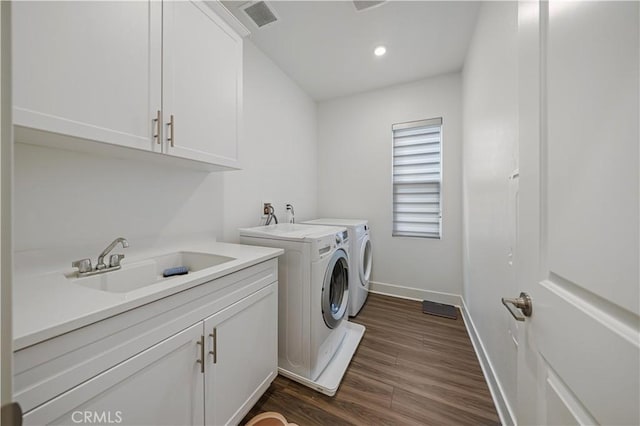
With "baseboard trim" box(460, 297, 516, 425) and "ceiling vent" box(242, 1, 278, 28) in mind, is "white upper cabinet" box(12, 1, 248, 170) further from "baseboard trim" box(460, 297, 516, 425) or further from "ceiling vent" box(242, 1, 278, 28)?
"baseboard trim" box(460, 297, 516, 425)

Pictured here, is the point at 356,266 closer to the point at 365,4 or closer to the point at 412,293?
the point at 412,293

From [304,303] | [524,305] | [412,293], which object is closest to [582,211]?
[524,305]

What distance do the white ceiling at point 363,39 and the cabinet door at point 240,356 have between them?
2139mm

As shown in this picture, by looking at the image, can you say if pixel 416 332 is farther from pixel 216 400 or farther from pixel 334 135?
pixel 334 135

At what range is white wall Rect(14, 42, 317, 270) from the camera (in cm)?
97

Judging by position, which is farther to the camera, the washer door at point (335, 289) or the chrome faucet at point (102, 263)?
the washer door at point (335, 289)

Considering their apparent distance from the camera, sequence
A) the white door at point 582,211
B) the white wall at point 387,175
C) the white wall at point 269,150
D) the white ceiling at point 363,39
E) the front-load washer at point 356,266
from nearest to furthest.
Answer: the white door at point 582,211
the white ceiling at point 363,39
the white wall at point 269,150
the front-load washer at point 356,266
the white wall at point 387,175

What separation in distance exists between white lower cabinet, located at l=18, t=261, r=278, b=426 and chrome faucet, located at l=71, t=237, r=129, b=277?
518 mm

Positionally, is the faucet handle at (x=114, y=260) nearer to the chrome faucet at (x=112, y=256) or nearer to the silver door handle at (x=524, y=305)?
the chrome faucet at (x=112, y=256)

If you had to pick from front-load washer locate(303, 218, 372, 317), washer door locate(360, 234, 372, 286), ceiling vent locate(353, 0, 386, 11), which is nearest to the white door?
ceiling vent locate(353, 0, 386, 11)

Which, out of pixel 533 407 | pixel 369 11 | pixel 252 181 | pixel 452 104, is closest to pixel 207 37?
pixel 252 181

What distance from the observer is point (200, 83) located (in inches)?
50.5

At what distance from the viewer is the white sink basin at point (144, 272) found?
1.06m

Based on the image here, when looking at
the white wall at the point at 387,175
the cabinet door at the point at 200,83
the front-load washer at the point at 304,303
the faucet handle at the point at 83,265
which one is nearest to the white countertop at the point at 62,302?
the faucet handle at the point at 83,265
